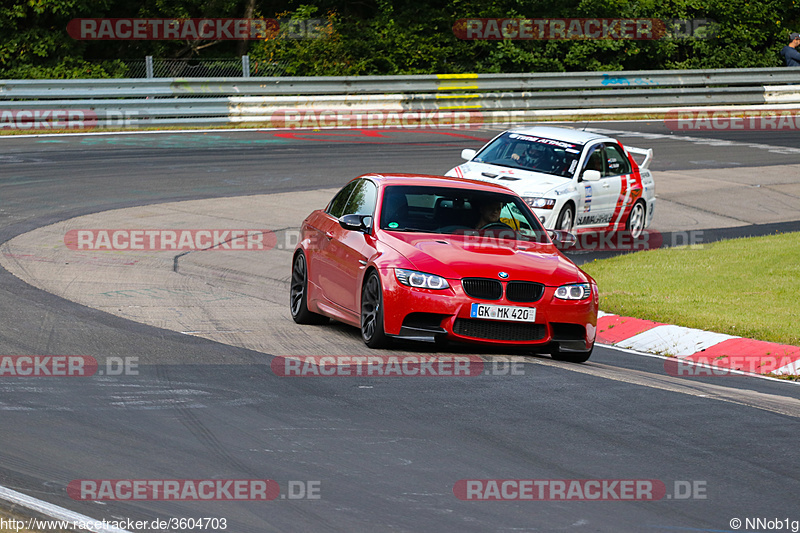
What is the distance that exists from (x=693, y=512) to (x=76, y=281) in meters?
8.90

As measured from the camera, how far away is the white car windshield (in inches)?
677

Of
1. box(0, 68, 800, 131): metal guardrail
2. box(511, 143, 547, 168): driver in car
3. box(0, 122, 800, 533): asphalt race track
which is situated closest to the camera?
box(0, 122, 800, 533): asphalt race track

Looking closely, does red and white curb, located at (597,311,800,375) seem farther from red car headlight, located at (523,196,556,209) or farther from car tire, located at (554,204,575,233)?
car tire, located at (554,204,575,233)

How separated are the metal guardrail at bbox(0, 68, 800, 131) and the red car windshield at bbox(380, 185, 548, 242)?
17719 mm

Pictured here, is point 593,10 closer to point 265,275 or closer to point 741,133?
point 741,133

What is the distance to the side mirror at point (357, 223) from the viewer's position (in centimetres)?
1026

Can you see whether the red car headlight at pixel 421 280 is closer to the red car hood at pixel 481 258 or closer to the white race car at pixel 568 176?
the red car hood at pixel 481 258

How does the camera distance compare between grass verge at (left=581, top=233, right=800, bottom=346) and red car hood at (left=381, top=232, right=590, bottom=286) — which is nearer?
red car hood at (left=381, top=232, right=590, bottom=286)

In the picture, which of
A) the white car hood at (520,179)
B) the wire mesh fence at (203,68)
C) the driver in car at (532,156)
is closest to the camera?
the white car hood at (520,179)

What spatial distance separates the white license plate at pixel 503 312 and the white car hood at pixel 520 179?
7112 mm

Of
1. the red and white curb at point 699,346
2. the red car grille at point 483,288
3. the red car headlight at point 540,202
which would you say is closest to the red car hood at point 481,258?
the red car grille at point 483,288

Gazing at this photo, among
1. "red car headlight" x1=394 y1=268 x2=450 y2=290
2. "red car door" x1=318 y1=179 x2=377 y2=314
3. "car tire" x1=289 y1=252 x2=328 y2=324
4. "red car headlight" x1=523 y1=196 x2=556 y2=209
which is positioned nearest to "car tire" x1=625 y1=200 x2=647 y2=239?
"red car headlight" x1=523 y1=196 x2=556 y2=209

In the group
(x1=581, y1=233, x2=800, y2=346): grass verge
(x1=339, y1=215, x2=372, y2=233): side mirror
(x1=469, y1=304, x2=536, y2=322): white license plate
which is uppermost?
(x1=339, y1=215, x2=372, y2=233): side mirror

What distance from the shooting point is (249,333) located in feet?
33.8
